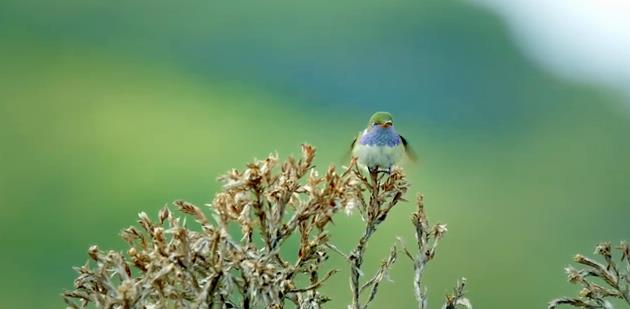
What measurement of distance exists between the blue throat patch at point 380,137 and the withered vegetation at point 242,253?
45 centimetres

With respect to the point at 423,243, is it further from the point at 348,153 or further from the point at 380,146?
the point at 348,153

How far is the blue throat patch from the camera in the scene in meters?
3.57

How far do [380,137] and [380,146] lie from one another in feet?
0.22

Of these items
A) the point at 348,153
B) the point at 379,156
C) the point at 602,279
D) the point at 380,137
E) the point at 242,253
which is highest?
the point at 348,153

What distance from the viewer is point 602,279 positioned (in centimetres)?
319

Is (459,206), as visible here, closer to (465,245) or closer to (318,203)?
(465,245)

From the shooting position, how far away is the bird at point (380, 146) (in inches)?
138

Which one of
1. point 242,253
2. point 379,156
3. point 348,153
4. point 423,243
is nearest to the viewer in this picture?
point 242,253

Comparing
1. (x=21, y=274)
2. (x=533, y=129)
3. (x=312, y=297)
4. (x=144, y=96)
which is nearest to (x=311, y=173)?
(x=312, y=297)

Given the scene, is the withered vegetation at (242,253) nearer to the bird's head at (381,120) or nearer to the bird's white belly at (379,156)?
the bird's white belly at (379,156)

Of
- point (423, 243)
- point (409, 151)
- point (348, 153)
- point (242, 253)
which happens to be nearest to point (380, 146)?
point (409, 151)

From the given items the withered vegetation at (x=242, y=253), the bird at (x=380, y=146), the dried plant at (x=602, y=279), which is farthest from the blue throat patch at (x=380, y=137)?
the dried plant at (x=602, y=279)

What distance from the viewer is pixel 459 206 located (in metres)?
29.2

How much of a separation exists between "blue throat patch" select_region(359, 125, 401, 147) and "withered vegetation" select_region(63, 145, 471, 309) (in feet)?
1.46
